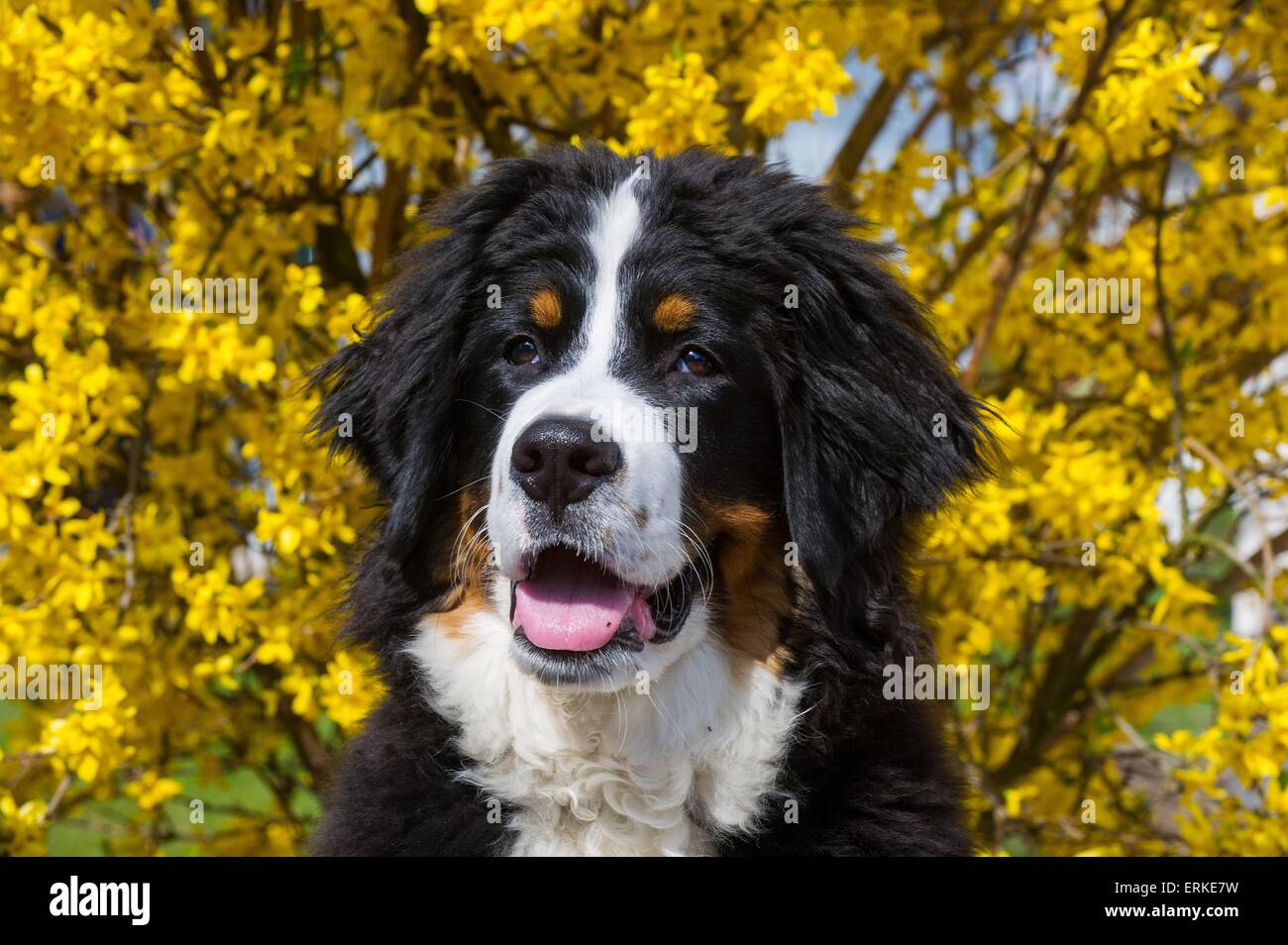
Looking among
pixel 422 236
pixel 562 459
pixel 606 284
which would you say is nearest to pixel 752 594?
pixel 562 459

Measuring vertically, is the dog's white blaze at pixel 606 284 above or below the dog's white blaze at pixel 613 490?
above

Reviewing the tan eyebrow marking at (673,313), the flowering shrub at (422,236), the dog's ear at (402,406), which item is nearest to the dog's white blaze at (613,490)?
the tan eyebrow marking at (673,313)

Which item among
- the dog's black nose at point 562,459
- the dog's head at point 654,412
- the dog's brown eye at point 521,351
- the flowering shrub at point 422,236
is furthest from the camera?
the flowering shrub at point 422,236

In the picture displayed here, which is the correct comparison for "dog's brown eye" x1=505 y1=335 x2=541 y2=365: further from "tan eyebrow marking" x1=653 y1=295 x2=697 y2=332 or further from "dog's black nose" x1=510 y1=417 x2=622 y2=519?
"dog's black nose" x1=510 y1=417 x2=622 y2=519

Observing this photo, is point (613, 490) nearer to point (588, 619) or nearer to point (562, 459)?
point (562, 459)

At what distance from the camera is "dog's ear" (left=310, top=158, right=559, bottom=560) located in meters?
3.22

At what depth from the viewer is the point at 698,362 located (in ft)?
10.2

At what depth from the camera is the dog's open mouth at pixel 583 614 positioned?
9.50 ft

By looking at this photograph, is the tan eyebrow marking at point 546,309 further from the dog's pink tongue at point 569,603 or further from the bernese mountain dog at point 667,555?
the dog's pink tongue at point 569,603

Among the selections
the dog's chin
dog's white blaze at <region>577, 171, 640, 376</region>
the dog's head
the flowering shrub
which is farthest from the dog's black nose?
the flowering shrub

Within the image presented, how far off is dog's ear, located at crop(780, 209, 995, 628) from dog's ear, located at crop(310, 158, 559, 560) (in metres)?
0.73
